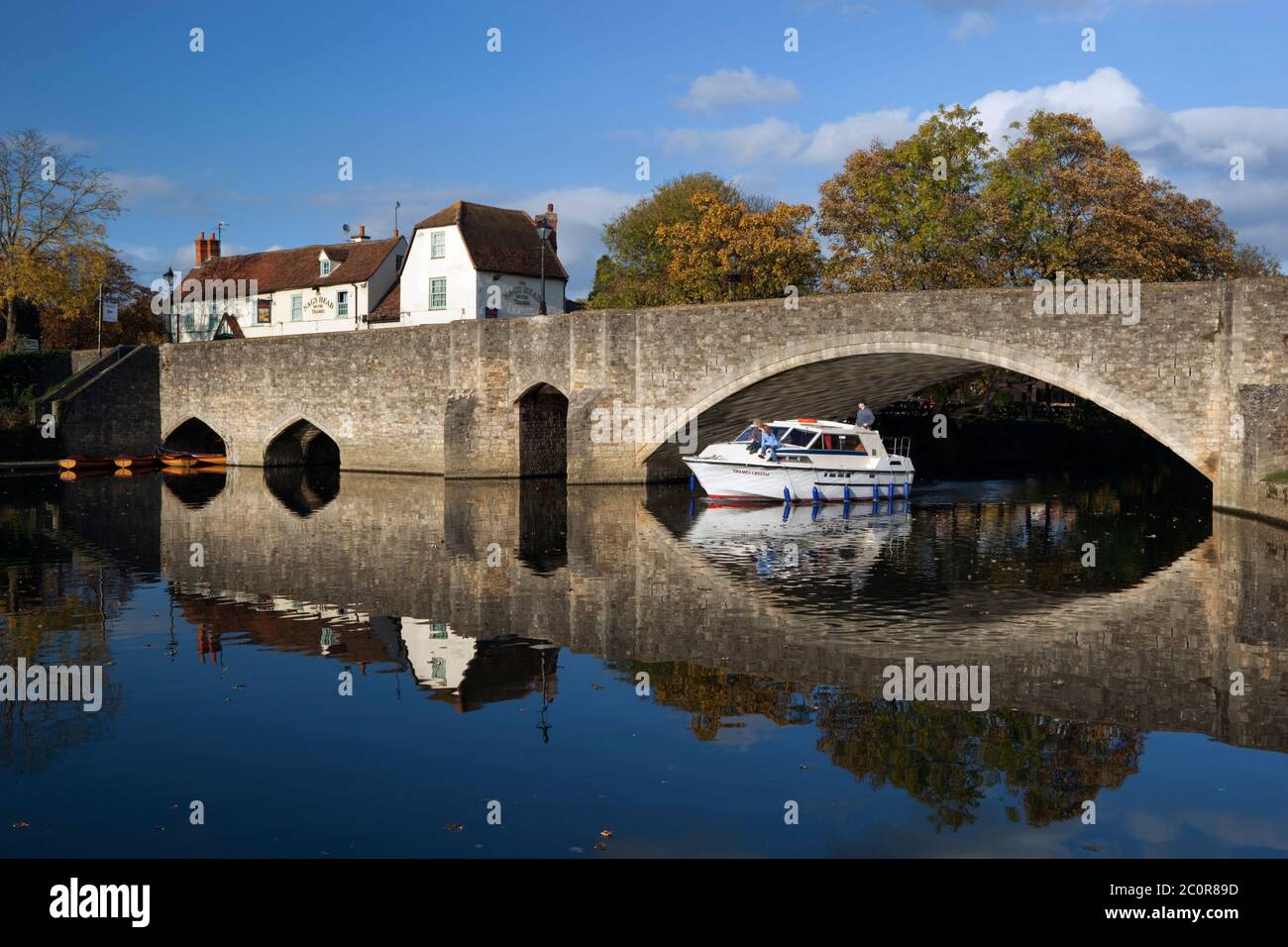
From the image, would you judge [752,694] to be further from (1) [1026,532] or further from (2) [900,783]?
(1) [1026,532]

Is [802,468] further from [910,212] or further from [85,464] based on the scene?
[85,464]

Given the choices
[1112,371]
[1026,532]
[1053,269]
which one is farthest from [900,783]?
Result: [1053,269]

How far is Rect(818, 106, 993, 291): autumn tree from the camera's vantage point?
117 ft

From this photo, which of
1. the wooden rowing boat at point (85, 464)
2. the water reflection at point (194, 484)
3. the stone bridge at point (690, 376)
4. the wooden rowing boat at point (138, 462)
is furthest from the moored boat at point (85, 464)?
the stone bridge at point (690, 376)

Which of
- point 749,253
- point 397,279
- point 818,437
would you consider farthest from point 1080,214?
point 397,279

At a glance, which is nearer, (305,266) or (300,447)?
(300,447)

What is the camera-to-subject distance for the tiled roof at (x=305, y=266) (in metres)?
55.3

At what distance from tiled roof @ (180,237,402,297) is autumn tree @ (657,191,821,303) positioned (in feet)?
61.3

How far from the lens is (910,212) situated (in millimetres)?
37969

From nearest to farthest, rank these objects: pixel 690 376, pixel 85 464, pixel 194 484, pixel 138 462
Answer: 1. pixel 690 376
2. pixel 194 484
3. pixel 85 464
4. pixel 138 462

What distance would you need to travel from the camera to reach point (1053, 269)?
35281 millimetres

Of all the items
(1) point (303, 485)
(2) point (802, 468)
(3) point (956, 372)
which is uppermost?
(3) point (956, 372)

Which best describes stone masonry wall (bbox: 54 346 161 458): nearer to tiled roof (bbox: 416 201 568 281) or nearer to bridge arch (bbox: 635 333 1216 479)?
tiled roof (bbox: 416 201 568 281)

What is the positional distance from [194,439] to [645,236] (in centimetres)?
2293
